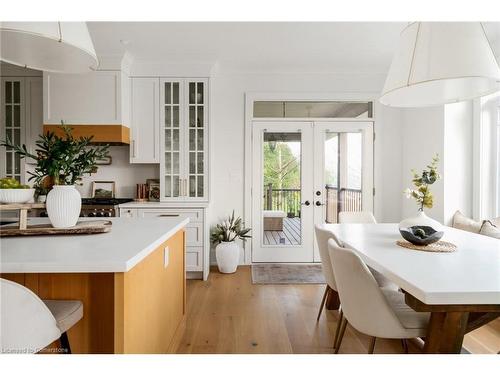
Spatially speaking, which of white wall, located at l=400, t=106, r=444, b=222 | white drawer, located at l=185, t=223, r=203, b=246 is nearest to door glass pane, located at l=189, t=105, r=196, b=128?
white drawer, located at l=185, t=223, r=203, b=246

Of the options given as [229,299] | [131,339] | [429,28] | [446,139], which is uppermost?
[429,28]

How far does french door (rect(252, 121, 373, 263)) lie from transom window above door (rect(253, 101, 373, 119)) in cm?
12

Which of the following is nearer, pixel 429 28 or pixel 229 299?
pixel 429 28

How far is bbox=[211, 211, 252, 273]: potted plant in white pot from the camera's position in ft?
12.7

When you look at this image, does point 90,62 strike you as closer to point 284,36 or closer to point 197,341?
point 197,341

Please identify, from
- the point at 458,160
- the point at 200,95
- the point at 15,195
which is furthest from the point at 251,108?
the point at 15,195

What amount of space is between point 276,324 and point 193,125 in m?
2.46

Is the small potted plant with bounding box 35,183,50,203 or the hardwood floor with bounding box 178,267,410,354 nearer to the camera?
the small potted plant with bounding box 35,183,50,203

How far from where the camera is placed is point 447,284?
1237mm

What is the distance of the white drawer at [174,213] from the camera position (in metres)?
3.62

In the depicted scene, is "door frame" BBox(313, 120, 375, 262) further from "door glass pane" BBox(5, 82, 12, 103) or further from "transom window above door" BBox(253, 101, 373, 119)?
"door glass pane" BBox(5, 82, 12, 103)

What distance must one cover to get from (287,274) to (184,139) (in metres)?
2.09
